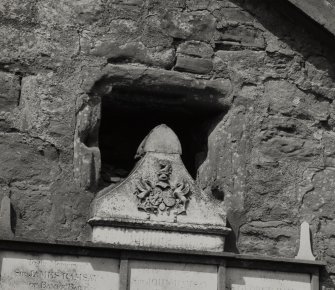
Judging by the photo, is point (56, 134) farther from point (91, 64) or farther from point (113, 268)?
point (113, 268)

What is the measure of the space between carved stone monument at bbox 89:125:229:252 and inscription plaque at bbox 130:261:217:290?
101 millimetres

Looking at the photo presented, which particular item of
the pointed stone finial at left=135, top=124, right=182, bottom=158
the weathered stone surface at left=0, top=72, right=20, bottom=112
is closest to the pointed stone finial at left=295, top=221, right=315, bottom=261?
the pointed stone finial at left=135, top=124, right=182, bottom=158

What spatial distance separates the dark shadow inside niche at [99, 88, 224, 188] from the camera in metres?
6.07

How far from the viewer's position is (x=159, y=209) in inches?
224

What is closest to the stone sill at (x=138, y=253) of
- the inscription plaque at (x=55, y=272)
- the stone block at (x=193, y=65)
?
the inscription plaque at (x=55, y=272)

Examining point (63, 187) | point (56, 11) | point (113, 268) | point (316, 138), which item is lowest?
point (113, 268)

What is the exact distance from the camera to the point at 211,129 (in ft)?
20.1

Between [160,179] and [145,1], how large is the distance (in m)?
1.04

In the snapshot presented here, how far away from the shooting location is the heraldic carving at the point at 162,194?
569 cm

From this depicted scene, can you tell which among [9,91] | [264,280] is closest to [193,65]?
[9,91]

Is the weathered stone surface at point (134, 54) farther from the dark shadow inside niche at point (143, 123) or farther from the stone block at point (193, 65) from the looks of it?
the dark shadow inside niche at point (143, 123)

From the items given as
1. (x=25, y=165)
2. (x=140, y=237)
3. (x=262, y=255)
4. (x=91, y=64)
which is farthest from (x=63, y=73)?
(x=262, y=255)

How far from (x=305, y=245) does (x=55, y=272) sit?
4.47ft

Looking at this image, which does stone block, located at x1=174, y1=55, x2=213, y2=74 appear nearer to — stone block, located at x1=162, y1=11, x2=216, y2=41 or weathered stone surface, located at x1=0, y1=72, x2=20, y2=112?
stone block, located at x1=162, y1=11, x2=216, y2=41
